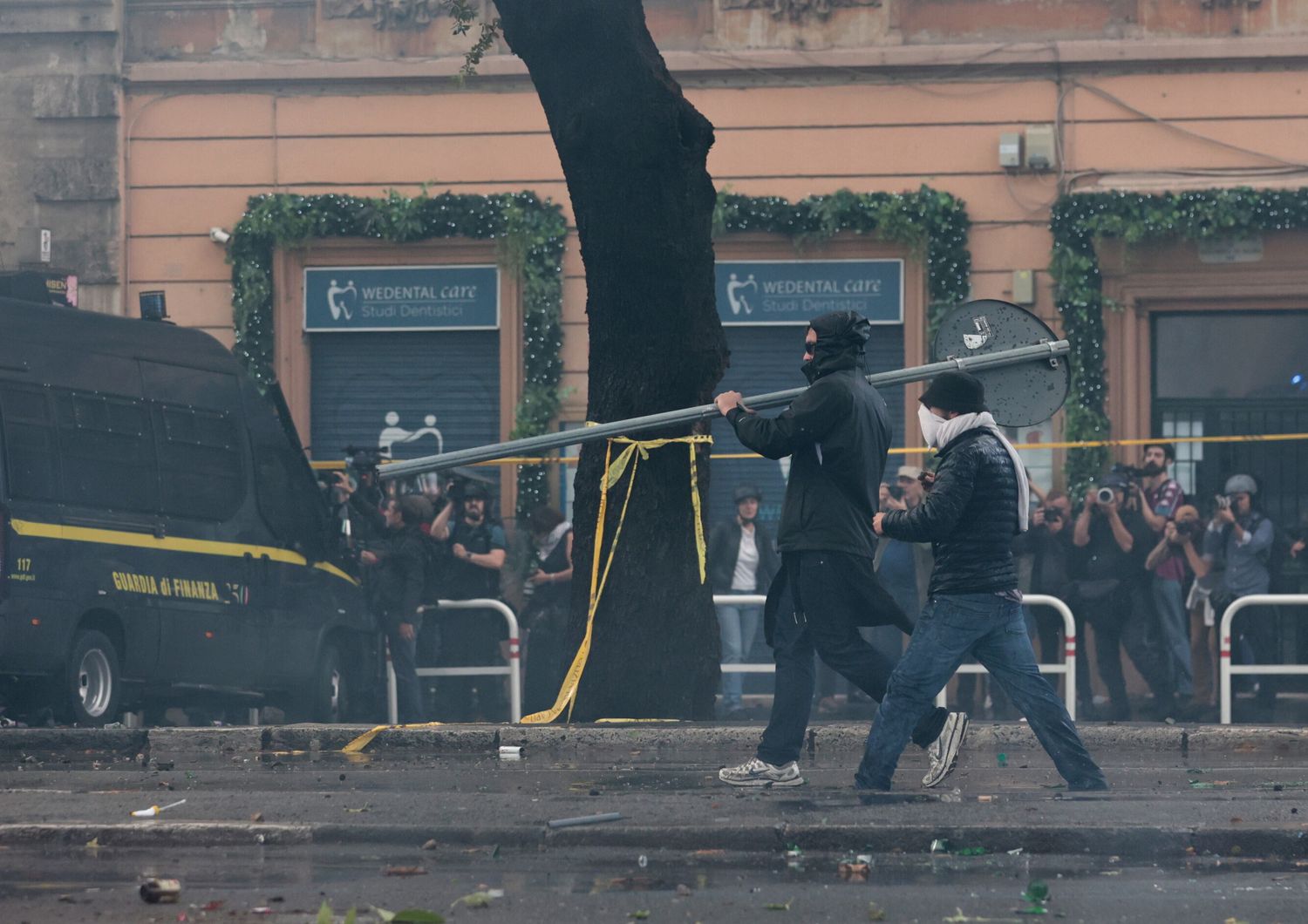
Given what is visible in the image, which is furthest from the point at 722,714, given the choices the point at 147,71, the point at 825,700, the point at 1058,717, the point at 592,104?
the point at 147,71

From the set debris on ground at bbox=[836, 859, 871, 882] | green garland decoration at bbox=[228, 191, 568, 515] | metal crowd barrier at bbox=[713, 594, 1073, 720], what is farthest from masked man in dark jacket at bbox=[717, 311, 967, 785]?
green garland decoration at bbox=[228, 191, 568, 515]

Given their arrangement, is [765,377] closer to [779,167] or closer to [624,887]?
[779,167]

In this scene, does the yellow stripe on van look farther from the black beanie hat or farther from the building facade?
the black beanie hat

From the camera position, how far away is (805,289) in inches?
716

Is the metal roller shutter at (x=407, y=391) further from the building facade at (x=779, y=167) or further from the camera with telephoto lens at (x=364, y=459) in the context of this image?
the camera with telephoto lens at (x=364, y=459)

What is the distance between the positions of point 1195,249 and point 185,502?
30.2 feet

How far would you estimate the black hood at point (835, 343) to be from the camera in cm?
832

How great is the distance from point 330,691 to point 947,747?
6855 mm

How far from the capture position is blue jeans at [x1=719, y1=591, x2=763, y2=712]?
14750 millimetres

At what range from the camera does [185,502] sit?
12883 millimetres

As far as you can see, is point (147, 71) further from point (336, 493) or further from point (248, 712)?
point (248, 712)

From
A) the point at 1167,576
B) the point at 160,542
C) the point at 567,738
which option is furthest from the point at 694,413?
the point at 1167,576

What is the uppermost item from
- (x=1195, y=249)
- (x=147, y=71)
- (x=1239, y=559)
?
(x=147, y=71)

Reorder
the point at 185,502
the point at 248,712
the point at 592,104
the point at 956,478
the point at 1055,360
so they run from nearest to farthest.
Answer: the point at 956,478, the point at 1055,360, the point at 592,104, the point at 185,502, the point at 248,712
